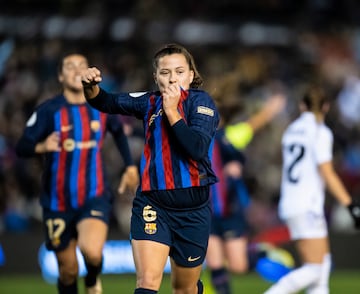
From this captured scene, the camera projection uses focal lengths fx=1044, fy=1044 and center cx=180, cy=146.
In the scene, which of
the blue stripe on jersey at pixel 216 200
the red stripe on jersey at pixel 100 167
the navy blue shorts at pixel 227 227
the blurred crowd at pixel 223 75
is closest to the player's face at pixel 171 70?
the red stripe on jersey at pixel 100 167

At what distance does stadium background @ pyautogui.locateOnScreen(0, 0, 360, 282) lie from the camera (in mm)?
14258

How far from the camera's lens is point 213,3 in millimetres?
19062

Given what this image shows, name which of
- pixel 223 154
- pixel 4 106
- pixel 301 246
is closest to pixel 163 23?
pixel 4 106

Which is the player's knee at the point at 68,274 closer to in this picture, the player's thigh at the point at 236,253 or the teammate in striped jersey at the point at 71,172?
the teammate in striped jersey at the point at 71,172

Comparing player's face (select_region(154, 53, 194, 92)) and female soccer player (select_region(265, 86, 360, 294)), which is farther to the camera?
female soccer player (select_region(265, 86, 360, 294))

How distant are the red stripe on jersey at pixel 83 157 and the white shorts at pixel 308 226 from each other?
176 cm

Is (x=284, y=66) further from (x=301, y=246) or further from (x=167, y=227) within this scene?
(x=167, y=227)

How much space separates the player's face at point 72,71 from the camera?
8.48m

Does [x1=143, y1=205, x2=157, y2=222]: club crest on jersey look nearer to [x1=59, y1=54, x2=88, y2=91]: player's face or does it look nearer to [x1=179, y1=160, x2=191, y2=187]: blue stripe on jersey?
[x1=179, y1=160, x2=191, y2=187]: blue stripe on jersey

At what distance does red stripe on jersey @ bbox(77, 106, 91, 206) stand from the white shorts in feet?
5.77

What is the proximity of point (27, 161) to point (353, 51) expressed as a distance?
614cm

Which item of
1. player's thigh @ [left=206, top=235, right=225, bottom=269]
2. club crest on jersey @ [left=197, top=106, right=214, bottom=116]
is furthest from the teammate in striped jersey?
club crest on jersey @ [left=197, top=106, right=214, bottom=116]

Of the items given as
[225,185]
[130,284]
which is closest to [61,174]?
[225,185]

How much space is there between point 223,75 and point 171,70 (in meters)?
10.2
